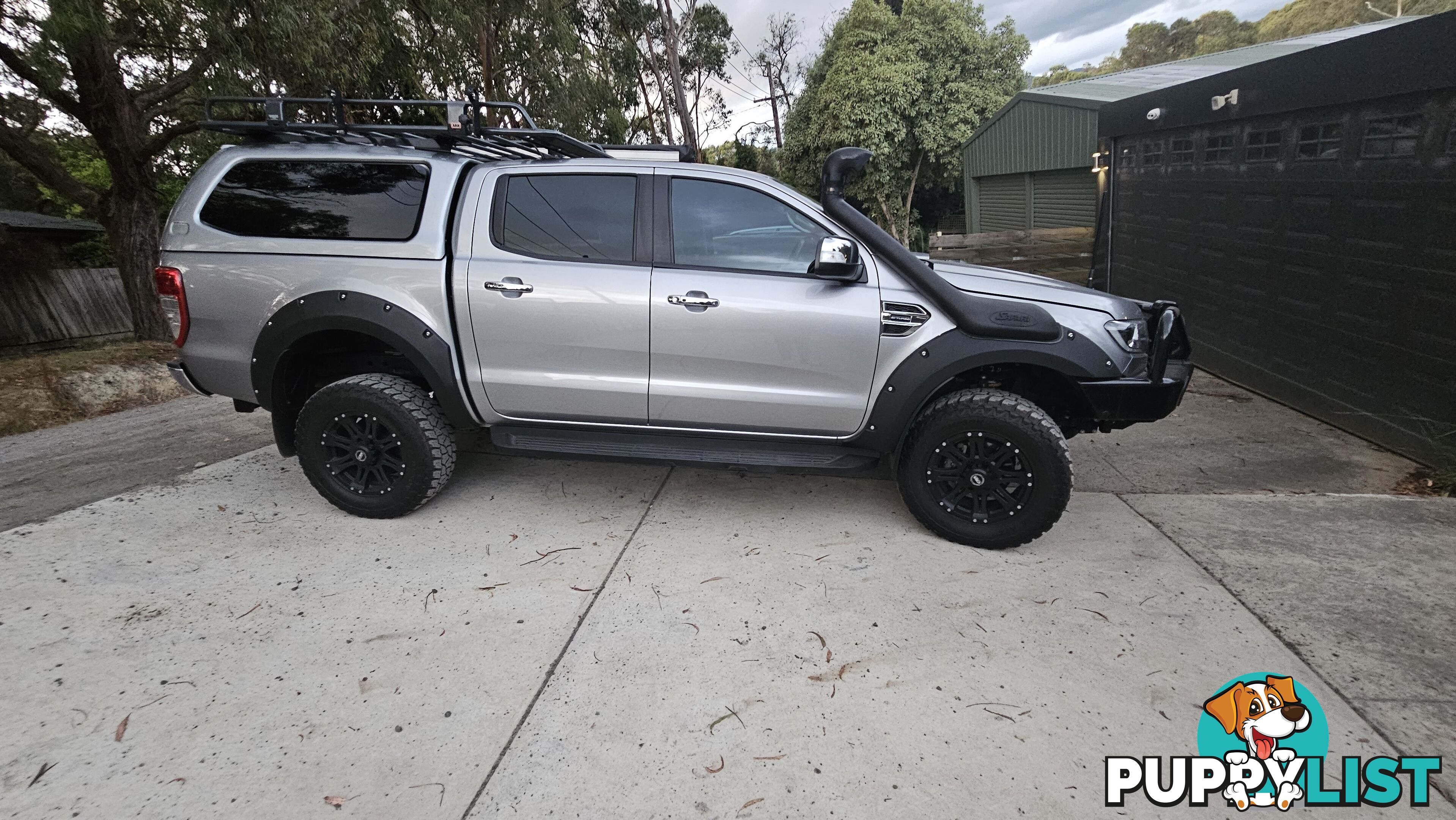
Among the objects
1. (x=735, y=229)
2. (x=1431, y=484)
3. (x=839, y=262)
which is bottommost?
(x=1431, y=484)

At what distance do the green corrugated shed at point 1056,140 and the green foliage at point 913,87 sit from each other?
12.1ft

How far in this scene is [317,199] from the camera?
3.85 meters

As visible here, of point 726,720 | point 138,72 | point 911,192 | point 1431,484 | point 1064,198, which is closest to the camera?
point 726,720

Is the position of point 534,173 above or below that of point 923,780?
above

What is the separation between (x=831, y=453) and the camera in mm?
3754

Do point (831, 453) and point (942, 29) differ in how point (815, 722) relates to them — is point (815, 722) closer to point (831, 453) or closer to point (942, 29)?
point (831, 453)

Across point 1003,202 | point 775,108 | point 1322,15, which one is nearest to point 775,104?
point 775,108

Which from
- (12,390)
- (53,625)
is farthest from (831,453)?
(12,390)

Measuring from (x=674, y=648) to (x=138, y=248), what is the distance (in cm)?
1049

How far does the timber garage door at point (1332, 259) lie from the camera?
462 centimetres

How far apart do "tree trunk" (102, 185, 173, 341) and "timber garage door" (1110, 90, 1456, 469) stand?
12.1 m

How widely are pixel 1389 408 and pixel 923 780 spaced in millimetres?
4872

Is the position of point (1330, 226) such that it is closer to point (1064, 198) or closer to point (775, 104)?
point (1064, 198)

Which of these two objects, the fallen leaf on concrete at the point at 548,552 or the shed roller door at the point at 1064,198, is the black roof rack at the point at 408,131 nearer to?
the fallen leaf on concrete at the point at 548,552
